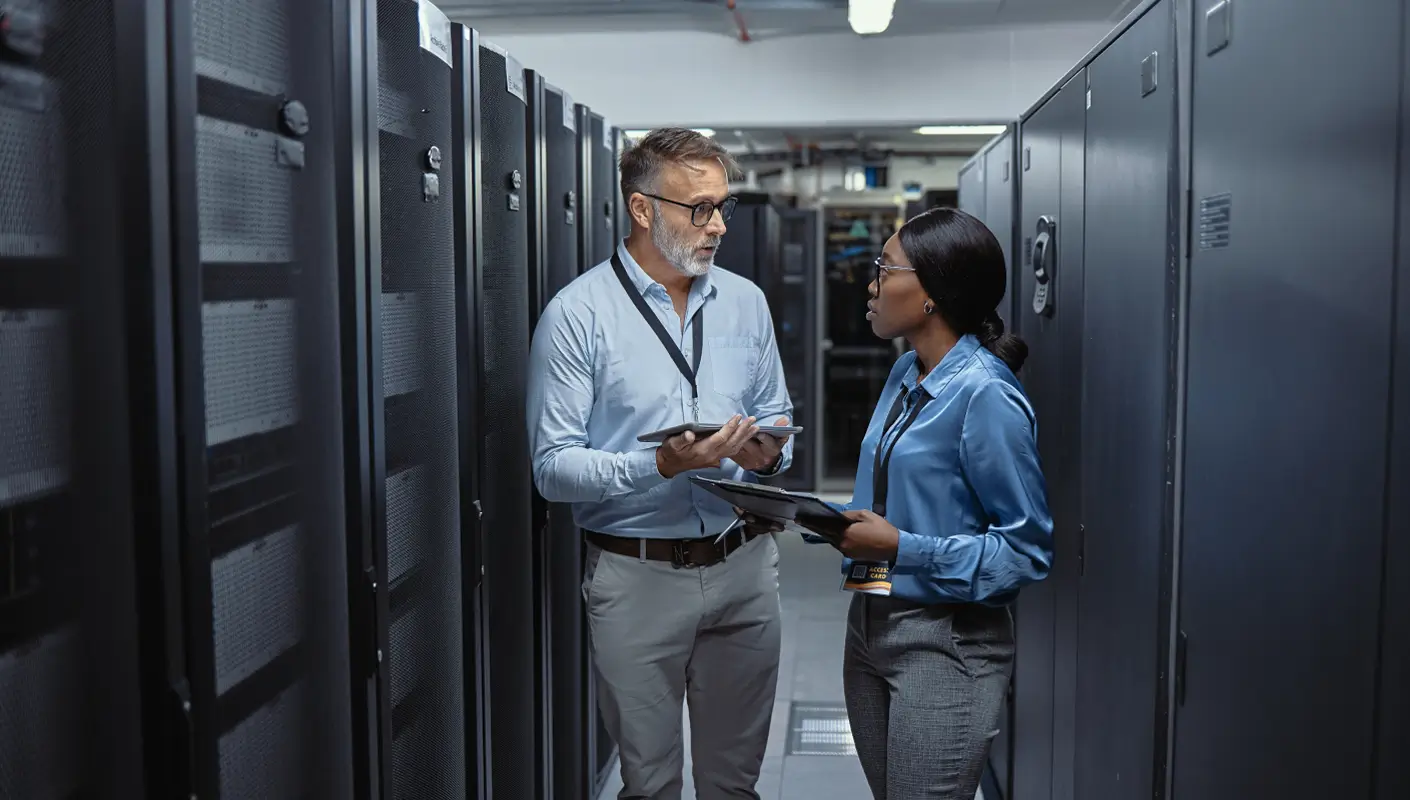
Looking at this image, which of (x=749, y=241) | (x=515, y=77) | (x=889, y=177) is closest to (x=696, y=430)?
(x=515, y=77)

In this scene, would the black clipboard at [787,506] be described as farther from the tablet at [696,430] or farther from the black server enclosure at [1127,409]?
the black server enclosure at [1127,409]

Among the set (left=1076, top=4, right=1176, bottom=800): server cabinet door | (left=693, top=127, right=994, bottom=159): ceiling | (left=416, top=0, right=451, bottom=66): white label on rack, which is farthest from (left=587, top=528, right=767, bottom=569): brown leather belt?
(left=693, top=127, right=994, bottom=159): ceiling

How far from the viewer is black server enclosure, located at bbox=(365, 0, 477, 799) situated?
1.69 meters

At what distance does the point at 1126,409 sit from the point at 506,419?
4.01 ft

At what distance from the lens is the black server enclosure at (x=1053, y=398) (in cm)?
244

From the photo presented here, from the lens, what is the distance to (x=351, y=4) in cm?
153

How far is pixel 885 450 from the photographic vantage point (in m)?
1.90

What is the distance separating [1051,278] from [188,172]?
203 cm

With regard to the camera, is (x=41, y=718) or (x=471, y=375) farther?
(x=471, y=375)

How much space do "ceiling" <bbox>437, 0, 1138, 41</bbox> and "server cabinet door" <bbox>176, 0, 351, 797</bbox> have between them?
3658 mm

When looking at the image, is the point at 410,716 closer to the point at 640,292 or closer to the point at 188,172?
the point at 640,292

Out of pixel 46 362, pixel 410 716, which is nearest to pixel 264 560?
pixel 46 362

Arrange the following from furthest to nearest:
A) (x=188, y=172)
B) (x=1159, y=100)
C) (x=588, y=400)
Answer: (x=588, y=400), (x=1159, y=100), (x=188, y=172)

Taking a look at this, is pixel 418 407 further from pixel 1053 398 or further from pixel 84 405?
pixel 1053 398
